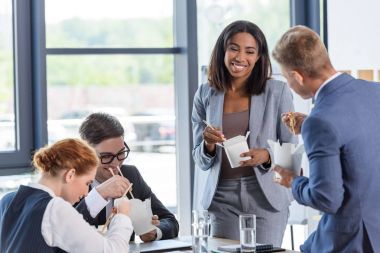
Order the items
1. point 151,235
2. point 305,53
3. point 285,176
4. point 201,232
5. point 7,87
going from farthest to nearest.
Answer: point 7,87 < point 151,235 < point 201,232 < point 285,176 < point 305,53

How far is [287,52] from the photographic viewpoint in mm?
2750

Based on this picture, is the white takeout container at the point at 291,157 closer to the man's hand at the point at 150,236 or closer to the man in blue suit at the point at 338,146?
the man in blue suit at the point at 338,146

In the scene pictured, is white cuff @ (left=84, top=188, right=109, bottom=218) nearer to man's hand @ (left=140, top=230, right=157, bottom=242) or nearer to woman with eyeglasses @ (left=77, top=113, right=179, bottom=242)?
woman with eyeglasses @ (left=77, top=113, right=179, bottom=242)

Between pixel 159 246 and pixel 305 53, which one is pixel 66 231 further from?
pixel 305 53

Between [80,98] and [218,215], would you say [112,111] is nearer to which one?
[80,98]

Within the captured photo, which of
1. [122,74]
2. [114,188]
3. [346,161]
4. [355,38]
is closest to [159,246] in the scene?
[114,188]

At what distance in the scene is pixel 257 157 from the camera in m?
3.67

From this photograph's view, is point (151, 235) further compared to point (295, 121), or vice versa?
point (151, 235)

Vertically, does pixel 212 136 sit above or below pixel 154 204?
above

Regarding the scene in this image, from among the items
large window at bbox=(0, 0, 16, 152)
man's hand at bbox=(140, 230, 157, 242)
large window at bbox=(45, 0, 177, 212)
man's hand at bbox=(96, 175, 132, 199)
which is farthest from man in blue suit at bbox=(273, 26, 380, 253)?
large window at bbox=(0, 0, 16, 152)

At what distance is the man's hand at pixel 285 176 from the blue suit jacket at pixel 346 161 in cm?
24

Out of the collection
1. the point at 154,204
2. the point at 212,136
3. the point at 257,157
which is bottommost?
the point at 154,204

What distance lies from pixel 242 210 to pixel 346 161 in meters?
1.14

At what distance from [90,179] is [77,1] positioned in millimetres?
2608
